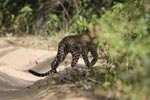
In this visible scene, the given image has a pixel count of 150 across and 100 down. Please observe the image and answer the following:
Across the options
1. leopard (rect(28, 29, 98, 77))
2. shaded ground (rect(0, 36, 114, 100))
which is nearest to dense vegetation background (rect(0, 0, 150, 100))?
leopard (rect(28, 29, 98, 77))

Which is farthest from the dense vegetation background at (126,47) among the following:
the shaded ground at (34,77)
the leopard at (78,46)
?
the shaded ground at (34,77)

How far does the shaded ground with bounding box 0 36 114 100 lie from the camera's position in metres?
9.75

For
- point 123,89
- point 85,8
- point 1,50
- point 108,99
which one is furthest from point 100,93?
point 85,8

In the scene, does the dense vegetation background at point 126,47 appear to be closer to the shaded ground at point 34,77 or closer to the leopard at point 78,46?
the leopard at point 78,46

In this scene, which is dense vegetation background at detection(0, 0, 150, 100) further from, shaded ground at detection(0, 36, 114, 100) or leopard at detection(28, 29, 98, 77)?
shaded ground at detection(0, 36, 114, 100)

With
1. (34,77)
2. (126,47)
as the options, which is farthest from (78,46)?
(126,47)

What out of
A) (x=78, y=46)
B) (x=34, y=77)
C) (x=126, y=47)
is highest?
(x=126, y=47)

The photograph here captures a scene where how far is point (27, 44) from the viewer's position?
2077 centimetres

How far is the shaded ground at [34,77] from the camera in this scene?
975 cm

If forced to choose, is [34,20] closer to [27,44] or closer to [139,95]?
[27,44]

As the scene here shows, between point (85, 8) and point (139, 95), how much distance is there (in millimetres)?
18939

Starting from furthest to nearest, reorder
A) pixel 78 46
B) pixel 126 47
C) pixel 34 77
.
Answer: pixel 34 77 → pixel 78 46 → pixel 126 47

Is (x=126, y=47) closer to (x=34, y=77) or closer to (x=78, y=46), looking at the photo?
(x=78, y=46)

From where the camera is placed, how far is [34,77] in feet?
49.2
